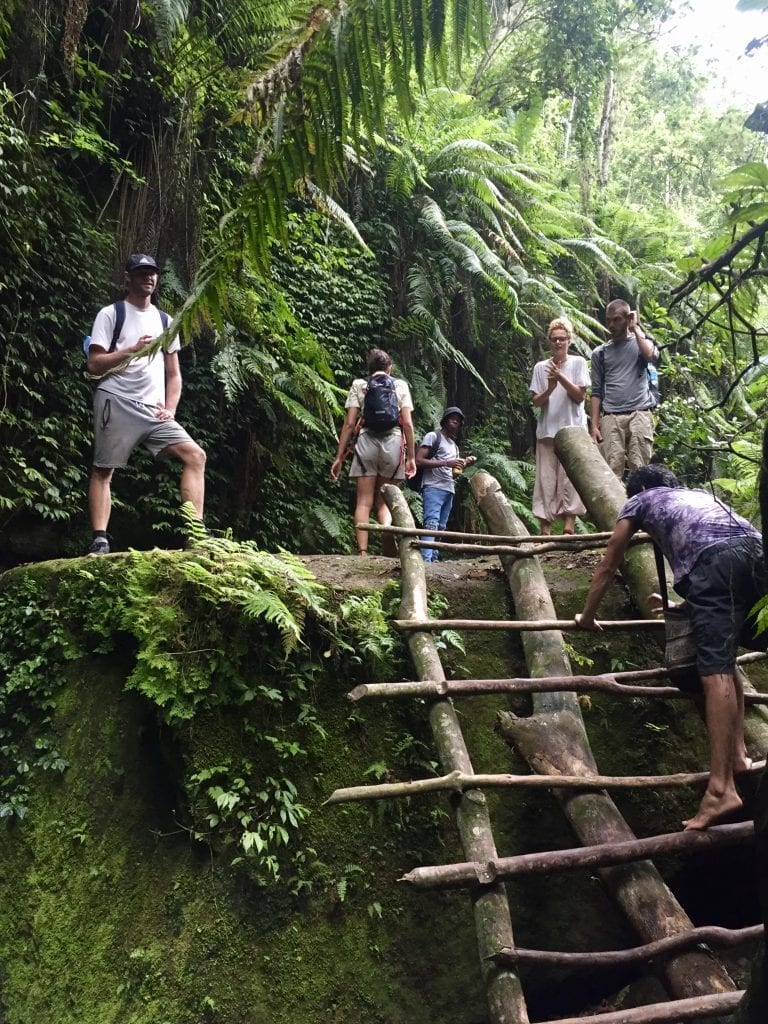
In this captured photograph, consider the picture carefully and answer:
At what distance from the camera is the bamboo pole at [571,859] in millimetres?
2520

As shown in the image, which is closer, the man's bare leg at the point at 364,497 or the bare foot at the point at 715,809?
the bare foot at the point at 715,809

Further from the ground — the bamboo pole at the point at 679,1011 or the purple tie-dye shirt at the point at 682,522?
the purple tie-dye shirt at the point at 682,522

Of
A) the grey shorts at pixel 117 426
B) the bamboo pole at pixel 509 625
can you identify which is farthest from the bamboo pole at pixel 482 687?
the grey shorts at pixel 117 426

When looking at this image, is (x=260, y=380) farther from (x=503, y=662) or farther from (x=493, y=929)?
(x=493, y=929)

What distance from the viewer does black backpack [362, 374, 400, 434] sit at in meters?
5.56

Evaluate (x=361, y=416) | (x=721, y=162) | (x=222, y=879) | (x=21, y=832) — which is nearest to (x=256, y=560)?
(x=222, y=879)

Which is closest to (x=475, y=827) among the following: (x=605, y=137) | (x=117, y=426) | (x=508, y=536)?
(x=508, y=536)

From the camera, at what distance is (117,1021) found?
9.29 ft

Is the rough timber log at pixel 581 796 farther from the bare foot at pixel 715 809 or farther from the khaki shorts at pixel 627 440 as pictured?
the khaki shorts at pixel 627 440

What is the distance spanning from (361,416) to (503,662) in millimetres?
2451

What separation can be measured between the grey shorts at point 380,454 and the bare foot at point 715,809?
331 cm

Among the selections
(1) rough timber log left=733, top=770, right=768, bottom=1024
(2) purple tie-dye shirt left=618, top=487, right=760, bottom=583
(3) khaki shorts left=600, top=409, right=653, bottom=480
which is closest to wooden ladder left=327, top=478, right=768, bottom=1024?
(2) purple tie-dye shirt left=618, top=487, right=760, bottom=583

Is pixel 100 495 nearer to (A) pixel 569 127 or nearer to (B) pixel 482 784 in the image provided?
(B) pixel 482 784

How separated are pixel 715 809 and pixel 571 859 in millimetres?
619
